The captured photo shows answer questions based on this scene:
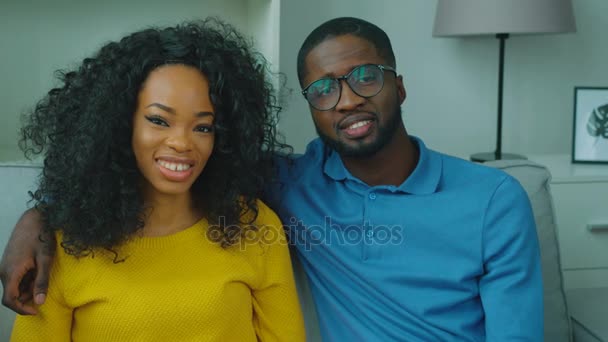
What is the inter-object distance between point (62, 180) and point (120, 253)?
0.16 meters

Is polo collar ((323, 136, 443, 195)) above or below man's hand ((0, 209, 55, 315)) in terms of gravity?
above

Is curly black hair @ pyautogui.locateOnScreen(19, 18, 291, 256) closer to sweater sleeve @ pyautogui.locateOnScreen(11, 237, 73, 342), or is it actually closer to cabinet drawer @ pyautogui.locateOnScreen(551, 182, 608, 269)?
sweater sleeve @ pyautogui.locateOnScreen(11, 237, 73, 342)

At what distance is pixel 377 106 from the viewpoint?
4.04ft

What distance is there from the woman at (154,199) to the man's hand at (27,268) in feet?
0.10

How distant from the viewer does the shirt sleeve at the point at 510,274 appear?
1.15 meters

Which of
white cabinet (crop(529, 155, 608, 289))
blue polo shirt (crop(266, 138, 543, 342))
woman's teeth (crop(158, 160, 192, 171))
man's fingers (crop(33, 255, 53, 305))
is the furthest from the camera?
white cabinet (crop(529, 155, 608, 289))

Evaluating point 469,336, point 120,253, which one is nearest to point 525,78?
point 469,336

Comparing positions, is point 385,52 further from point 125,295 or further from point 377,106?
point 125,295

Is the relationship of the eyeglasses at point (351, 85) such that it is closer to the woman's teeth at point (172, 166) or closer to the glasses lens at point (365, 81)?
the glasses lens at point (365, 81)

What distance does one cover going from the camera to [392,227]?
122 centimetres

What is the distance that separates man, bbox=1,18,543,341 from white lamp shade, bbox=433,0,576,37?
74cm

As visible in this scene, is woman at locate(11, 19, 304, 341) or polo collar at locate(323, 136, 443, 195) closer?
woman at locate(11, 19, 304, 341)

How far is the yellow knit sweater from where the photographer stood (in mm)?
1040

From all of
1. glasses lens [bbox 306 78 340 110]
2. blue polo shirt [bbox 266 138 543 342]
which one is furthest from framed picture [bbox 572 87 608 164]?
glasses lens [bbox 306 78 340 110]
